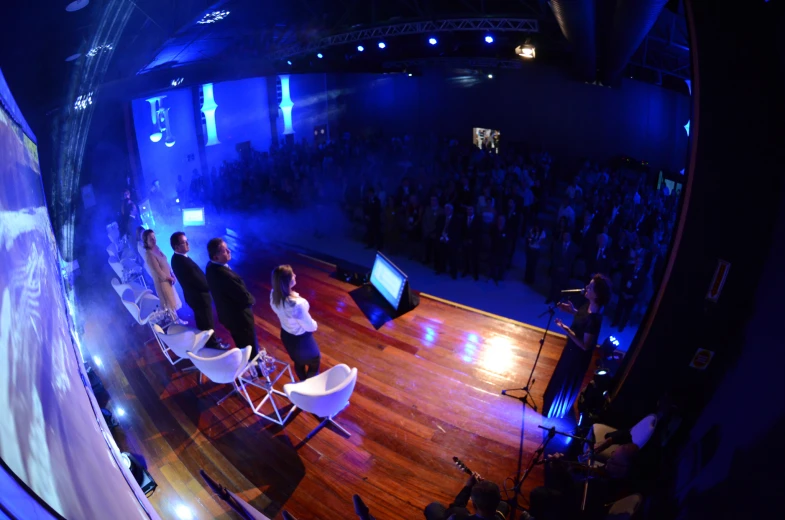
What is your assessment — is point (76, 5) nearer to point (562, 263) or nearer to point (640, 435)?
point (640, 435)

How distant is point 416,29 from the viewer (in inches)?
399

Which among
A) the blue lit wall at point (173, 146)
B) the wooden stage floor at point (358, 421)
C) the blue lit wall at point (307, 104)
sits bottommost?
the wooden stage floor at point (358, 421)

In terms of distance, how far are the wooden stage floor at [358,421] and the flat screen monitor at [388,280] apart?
42cm

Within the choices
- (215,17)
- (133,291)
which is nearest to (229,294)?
(133,291)

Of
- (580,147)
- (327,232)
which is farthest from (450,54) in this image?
(327,232)

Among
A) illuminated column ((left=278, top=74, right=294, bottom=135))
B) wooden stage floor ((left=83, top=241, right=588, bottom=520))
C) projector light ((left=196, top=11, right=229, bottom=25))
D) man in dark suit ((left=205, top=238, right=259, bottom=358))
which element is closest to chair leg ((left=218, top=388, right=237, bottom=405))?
wooden stage floor ((left=83, top=241, right=588, bottom=520))

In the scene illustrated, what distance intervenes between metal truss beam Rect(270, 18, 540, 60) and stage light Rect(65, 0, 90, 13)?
7.90m

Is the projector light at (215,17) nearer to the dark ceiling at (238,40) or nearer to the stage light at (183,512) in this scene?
the dark ceiling at (238,40)

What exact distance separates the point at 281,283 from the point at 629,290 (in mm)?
4724

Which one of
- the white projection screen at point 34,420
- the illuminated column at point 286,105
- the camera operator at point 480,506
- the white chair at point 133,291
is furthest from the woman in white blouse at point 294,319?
the illuminated column at point 286,105

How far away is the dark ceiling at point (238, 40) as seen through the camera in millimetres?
4078

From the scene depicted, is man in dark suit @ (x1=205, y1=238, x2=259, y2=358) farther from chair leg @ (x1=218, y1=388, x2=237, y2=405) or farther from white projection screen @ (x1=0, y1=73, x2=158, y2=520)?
white projection screen @ (x1=0, y1=73, x2=158, y2=520)

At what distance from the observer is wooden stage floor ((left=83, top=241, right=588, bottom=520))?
3.29 m

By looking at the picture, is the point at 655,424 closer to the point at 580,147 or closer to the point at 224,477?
the point at 224,477
